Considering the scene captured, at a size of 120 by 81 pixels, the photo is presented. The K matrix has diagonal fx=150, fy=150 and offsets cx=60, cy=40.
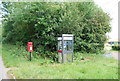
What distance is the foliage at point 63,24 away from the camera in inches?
424

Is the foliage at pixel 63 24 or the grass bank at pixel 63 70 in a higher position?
the foliage at pixel 63 24

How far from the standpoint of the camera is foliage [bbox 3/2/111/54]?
1077 cm

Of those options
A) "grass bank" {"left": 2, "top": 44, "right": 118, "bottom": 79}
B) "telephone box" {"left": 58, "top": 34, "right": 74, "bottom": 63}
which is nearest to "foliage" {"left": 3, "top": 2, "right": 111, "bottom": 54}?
"telephone box" {"left": 58, "top": 34, "right": 74, "bottom": 63}

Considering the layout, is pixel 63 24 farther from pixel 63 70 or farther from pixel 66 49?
pixel 63 70

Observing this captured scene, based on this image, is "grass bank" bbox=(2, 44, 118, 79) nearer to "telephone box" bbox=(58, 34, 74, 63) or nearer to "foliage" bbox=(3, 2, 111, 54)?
"telephone box" bbox=(58, 34, 74, 63)

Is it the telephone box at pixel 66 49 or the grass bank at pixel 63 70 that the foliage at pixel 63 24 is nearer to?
the telephone box at pixel 66 49

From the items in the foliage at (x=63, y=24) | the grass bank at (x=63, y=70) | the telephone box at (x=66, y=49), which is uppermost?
the foliage at (x=63, y=24)

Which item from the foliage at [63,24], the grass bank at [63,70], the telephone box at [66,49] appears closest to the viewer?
the grass bank at [63,70]

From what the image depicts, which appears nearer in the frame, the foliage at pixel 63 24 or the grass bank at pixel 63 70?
the grass bank at pixel 63 70

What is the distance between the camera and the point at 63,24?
10.6 metres

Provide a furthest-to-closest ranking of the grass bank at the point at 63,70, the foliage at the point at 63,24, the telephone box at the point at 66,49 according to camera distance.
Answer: the foliage at the point at 63,24 → the telephone box at the point at 66,49 → the grass bank at the point at 63,70

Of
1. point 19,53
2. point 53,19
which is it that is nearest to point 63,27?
point 53,19

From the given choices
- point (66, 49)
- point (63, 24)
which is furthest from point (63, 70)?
point (63, 24)

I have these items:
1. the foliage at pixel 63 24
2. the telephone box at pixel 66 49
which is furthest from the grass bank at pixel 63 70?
the foliage at pixel 63 24
